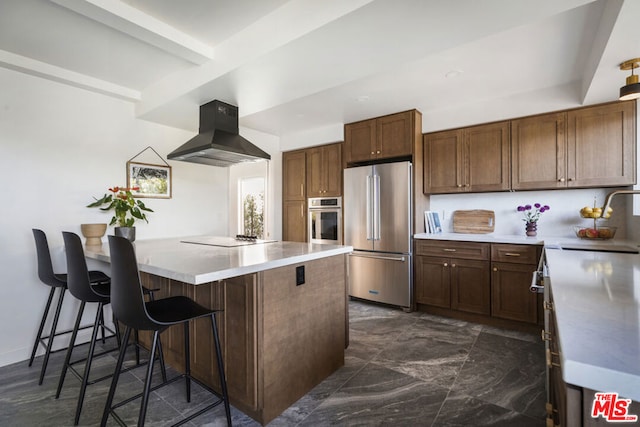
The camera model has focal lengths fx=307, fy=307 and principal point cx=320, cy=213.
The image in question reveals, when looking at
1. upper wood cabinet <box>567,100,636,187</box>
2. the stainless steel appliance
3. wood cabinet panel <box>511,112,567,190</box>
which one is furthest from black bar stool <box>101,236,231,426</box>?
upper wood cabinet <box>567,100,636,187</box>

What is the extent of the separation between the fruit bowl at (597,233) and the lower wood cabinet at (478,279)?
0.42 m

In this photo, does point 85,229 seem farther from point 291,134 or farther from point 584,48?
point 584,48

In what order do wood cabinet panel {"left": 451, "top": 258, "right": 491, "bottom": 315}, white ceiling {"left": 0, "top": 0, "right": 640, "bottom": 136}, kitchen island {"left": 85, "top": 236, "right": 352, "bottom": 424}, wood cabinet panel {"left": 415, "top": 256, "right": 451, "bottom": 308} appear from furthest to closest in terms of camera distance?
wood cabinet panel {"left": 415, "top": 256, "right": 451, "bottom": 308} < wood cabinet panel {"left": 451, "top": 258, "right": 491, "bottom": 315} < white ceiling {"left": 0, "top": 0, "right": 640, "bottom": 136} < kitchen island {"left": 85, "top": 236, "right": 352, "bottom": 424}

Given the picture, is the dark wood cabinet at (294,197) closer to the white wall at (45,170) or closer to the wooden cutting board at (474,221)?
the white wall at (45,170)

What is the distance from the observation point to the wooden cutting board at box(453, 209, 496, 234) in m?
3.54

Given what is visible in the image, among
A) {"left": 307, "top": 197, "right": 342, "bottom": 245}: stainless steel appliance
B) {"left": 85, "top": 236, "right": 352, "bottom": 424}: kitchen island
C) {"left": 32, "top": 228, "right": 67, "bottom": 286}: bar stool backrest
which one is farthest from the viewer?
{"left": 307, "top": 197, "right": 342, "bottom": 245}: stainless steel appliance

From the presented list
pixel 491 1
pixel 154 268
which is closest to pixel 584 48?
pixel 491 1

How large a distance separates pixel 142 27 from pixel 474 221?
3.65m

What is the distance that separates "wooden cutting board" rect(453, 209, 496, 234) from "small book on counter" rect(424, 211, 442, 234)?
199 millimetres

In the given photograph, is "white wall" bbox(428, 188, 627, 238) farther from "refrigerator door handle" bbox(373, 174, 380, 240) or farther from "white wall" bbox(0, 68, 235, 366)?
"white wall" bbox(0, 68, 235, 366)

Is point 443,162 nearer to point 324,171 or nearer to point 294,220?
point 324,171

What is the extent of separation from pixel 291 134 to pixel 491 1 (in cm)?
346

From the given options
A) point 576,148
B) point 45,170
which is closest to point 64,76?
point 45,170

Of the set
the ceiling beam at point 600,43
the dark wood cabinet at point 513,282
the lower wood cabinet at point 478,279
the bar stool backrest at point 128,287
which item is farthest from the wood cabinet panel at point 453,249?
the bar stool backrest at point 128,287
